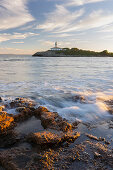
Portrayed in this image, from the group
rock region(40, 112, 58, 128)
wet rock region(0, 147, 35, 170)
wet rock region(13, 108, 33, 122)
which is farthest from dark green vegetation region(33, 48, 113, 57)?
wet rock region(0, 147, 35, 170)

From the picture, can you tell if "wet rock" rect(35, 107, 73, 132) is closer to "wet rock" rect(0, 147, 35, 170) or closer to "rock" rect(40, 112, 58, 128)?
"rock" rect(40, 112, 58, 128)

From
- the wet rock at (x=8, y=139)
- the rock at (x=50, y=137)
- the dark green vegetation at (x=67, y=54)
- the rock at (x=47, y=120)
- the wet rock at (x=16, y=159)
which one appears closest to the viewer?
the wet rock at (x=16, y=159)

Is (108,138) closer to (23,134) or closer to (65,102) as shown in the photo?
(23,134)

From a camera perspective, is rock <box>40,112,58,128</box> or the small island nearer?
rock <box>40,112,58,128</box>

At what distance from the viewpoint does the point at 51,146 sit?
8.23ft

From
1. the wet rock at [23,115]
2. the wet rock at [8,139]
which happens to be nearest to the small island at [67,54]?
the wet rock at [23,115]

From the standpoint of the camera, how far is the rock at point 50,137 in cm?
249

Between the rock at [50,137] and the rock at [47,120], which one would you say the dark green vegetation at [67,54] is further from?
the rock at [50,137]

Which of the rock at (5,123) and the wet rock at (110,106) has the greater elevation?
the rock at (5,123)

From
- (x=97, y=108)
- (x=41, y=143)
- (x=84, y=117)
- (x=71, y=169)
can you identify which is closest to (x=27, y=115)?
(x=41, y=143)

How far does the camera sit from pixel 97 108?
4.60m

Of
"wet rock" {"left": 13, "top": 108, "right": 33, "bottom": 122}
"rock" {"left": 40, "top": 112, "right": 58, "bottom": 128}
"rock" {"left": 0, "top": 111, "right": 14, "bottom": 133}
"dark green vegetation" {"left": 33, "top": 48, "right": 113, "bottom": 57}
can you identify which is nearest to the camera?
"rock" {"left": 0, "top": 111, "right": 14, "bottom": 133}

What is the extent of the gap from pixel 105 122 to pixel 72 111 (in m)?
1.15

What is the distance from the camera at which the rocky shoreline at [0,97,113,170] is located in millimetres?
2080
